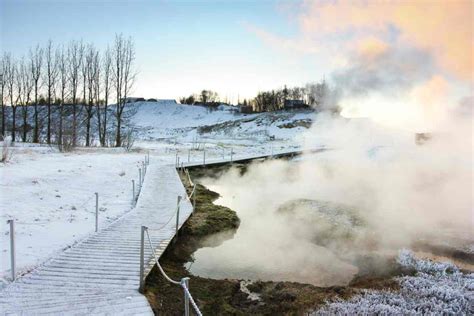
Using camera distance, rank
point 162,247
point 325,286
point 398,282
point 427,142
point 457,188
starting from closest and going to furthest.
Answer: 1. point 398,282
2. point 325,286
3. point 162,247
4. point 457,188
5. point 427,142

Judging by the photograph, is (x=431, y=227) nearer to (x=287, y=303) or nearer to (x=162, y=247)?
(x=287, y=303)

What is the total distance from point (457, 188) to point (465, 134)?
6051 millimetres

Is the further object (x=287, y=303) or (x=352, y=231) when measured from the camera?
(x=352, y=231)

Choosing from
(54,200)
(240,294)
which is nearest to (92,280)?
(240,294)

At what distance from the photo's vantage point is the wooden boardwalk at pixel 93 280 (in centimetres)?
501

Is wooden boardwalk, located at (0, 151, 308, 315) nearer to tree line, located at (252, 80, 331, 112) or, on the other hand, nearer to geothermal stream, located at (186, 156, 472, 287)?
geothermal stream, located at (186, 156, 472, 287)

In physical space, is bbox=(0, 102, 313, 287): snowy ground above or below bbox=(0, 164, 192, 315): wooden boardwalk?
above

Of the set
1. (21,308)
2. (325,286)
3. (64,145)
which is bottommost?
(325,286)

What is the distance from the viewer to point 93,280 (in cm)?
589

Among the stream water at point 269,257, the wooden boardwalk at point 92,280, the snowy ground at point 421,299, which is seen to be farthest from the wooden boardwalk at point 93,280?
the snowy ground at point 421,299

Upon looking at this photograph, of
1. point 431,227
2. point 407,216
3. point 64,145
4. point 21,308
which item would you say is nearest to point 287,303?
point 21,308

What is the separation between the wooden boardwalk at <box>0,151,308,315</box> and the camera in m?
5.01

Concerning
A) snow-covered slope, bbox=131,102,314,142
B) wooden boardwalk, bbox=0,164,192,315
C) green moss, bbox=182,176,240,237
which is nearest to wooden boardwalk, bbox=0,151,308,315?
wooden boardwalk, bbox=0,164,192,315

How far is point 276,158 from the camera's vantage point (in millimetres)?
30266
